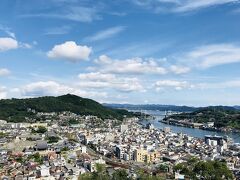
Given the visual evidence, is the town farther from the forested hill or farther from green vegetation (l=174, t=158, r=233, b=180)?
the forested hill

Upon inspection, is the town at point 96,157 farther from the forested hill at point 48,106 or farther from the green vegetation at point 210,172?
the forested hill at point 48,106

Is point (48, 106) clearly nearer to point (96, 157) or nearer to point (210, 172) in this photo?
point (96, 157)

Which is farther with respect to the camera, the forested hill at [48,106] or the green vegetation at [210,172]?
the forested hill at [48,106]

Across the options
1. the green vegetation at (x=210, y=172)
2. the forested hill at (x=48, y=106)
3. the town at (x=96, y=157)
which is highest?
the forested hill at (x=48, y=106)

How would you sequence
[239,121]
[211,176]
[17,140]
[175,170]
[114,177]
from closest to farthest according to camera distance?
[114,177], [211,176], [175,170], [17,140], [239,121]

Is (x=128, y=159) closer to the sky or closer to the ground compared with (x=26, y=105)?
closer to the ground

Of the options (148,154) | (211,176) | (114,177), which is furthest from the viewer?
(148,154)

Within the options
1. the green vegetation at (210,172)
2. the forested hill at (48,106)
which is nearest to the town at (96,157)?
the green vegetation at (210,172)

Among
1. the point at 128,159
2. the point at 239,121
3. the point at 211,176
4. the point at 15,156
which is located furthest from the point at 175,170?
the point at 239,121

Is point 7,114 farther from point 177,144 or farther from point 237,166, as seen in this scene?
point 237,166
